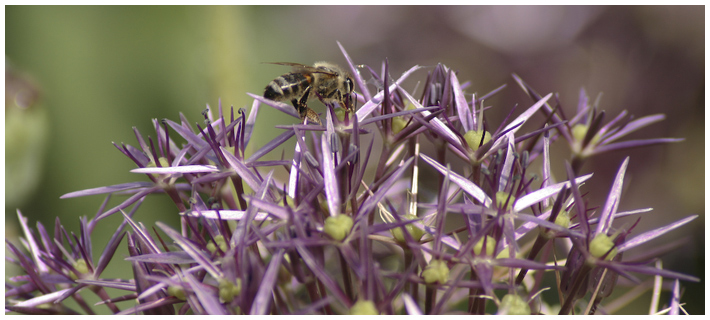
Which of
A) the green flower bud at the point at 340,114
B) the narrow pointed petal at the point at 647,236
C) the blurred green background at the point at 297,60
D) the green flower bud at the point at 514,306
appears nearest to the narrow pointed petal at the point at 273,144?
the green flower bud at the point at 340,114

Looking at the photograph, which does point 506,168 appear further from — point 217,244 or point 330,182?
point 217,244

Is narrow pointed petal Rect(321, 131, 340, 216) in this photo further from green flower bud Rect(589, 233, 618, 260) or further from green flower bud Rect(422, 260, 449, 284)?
green flower bud Rect(589, 233, 618, 260)

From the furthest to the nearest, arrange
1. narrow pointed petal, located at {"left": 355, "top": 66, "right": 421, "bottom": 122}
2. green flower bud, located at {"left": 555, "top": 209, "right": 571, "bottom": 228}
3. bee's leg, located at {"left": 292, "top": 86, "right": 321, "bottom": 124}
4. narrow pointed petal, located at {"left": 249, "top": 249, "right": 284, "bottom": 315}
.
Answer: bee's leg, located at {"left": 292, "top": 86, "right": 321, "bottom": 124}
narrow pointed petal, located at {"left": 355, "top": 66, "right": 421, "bottom": 122}
green flower bud, located at {"left": 555, "top": 209, "right": 571, "bottom": 228}
narrow pointed petal, located at {"left": 249, "top": 249, "right": 284, "bottom": 315}

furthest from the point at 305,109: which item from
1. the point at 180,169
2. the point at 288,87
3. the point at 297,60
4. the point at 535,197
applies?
the point at 297,60

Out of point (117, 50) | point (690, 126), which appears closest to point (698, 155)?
point (690, 126)

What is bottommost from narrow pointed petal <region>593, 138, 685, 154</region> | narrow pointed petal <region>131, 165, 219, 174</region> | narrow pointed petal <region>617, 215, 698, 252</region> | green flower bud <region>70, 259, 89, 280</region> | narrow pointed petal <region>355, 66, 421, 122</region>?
green flower bud <region>70, 259, 89, 280</region>

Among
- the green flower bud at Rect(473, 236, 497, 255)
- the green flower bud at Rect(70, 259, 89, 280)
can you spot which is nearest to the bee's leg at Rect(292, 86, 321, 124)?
the green flower bud at Rect(473, 236, 497, 255)
